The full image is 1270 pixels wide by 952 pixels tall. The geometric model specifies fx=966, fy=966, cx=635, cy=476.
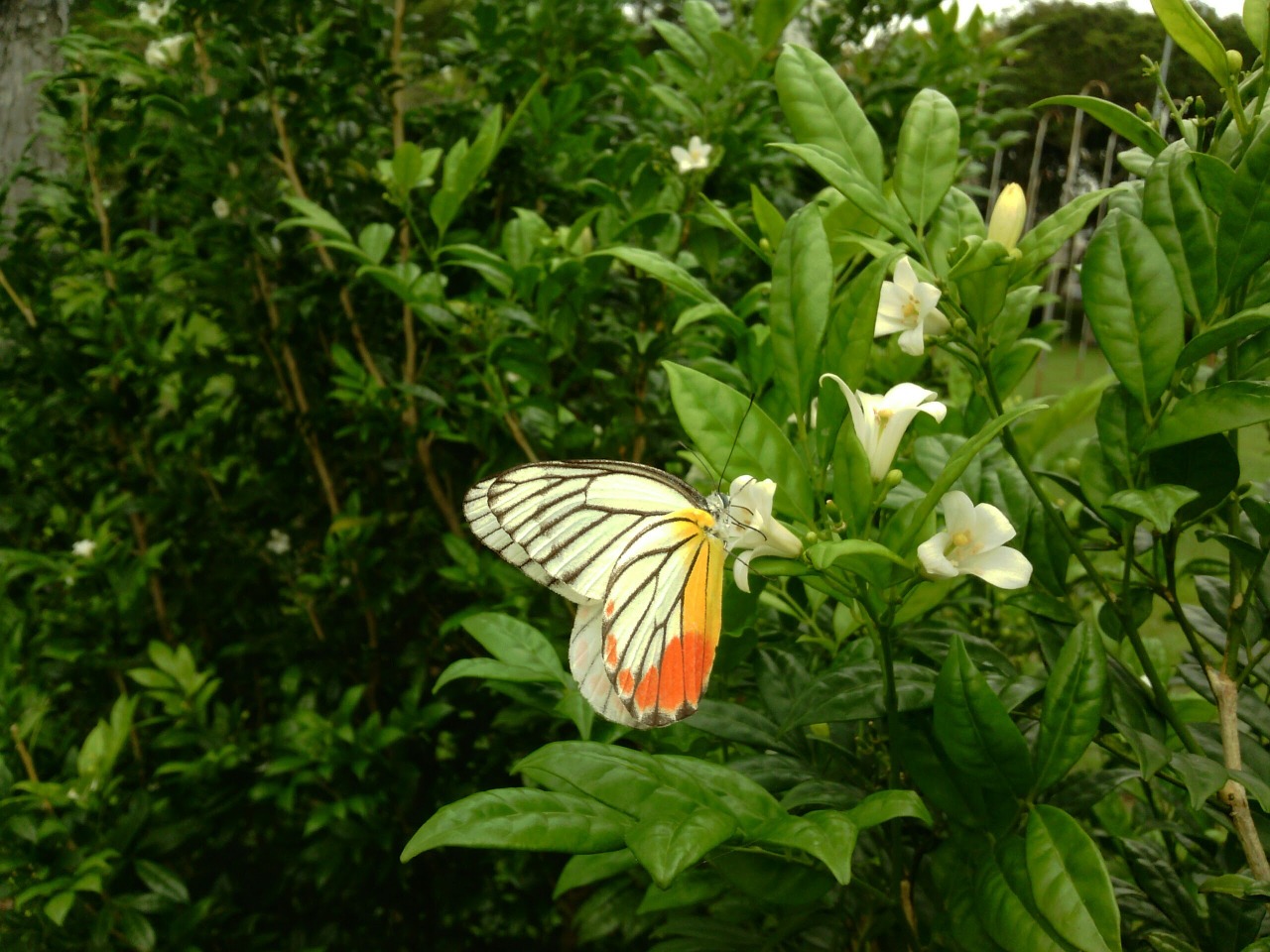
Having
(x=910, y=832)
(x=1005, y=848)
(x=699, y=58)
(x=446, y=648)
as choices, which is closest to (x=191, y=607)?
(x=446, y=648)

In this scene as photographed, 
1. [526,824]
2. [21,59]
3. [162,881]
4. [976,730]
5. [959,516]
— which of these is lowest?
[162,881]

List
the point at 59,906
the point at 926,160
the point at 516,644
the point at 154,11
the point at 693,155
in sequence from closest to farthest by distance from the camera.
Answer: the point at 926,160, the point at 516,644, the point at 59,906, the point at 693,155, the point at 154,11

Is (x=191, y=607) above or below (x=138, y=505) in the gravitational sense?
below

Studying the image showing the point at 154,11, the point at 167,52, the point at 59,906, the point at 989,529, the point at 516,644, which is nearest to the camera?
the point at 989,529

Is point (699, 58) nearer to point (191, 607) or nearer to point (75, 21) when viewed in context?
point (191, 607)

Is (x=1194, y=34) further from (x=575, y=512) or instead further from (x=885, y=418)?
(x=575, y=512)

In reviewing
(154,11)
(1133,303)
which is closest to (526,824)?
(1133,303)

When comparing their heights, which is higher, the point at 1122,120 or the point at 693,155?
the point at 1122,120
